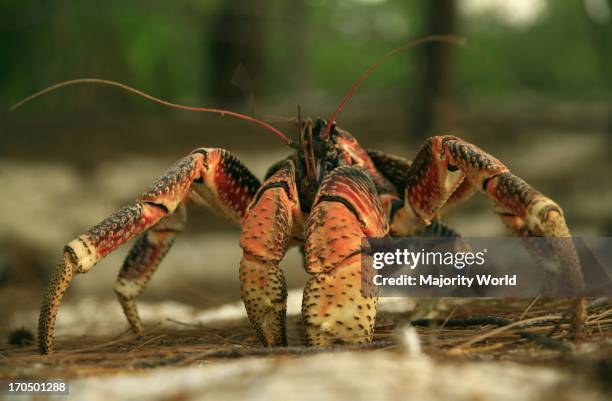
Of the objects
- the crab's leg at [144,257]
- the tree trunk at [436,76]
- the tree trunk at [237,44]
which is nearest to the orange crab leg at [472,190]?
the crab's leg at [144,257]

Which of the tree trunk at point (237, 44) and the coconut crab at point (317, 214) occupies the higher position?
the tree trunk at point (237, 44)

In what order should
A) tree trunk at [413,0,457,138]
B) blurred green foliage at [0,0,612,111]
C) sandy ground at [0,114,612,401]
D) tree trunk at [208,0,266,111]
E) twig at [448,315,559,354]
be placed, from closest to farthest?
twig at [448,315,559,354] < sandy ground at [0,114,612,401] < tree trunk at [413,0,457,138] < tree trunk at [208,0,266,111] < blurred green foliage at [0,0,612,111]

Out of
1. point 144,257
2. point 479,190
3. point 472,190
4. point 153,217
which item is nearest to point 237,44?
point 144,257

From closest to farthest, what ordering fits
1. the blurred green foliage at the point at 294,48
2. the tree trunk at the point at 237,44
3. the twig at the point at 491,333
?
1. the twig at the point at 491,333
2. the tree trunk at the point at 237,44
3. the blurred green foliage at the point at 294,48

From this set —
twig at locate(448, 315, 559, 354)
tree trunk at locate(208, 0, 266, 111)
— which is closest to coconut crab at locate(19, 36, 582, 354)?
twig at locate(448, 315, 559, 354)

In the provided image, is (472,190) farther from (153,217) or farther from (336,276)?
(153,217)

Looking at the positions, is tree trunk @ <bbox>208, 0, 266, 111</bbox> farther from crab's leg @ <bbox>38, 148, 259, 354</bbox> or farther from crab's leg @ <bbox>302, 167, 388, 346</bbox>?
crab's leg @ <bbox>302, 167, 388, 346</bbox>

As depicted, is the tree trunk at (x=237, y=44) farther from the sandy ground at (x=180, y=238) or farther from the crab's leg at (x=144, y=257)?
the crab's leg at (x=144, y=257)
